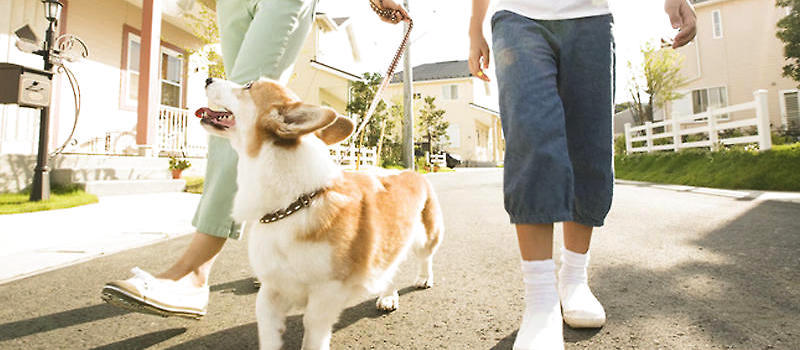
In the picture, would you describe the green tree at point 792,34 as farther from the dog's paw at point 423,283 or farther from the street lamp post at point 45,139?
the street lamp post at point 45,139

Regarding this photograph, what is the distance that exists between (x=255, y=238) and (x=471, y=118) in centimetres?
3388

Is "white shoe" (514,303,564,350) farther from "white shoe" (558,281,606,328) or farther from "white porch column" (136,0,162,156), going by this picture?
"white porch column" (136,0,162,156)

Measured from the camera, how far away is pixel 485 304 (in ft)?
6.55

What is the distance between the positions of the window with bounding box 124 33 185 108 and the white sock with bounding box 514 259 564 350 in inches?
418

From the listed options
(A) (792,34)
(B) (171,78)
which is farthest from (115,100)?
(A) (792,34)

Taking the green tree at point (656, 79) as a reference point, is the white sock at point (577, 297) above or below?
below

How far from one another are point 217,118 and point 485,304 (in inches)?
61.4

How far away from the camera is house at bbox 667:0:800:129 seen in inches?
738

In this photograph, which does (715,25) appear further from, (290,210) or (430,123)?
(290,210)

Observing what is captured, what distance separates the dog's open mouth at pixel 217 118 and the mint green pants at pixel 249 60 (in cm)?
16

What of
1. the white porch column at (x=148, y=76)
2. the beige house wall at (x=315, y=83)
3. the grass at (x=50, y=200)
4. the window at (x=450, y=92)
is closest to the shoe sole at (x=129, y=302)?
the grass at (x=50, y=200)

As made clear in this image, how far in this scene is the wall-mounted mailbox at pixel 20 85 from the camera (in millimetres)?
5336

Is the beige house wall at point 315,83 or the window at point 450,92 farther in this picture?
the window at point 450,92

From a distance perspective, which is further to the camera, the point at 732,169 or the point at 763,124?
the point at 763,124
